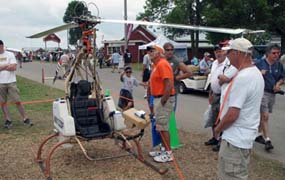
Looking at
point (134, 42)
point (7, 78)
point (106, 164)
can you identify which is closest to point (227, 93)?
point (106, 164)

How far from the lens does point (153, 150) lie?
6.41 m

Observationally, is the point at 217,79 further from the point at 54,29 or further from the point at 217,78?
the point at 54,29

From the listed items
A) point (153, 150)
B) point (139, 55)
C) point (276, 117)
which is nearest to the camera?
point (153, 150)

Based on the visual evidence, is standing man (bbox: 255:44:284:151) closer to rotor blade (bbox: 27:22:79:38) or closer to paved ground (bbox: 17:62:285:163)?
paved ground (bbox: 17:62:285:163)

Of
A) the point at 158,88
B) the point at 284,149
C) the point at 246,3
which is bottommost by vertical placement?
the point at 284,149

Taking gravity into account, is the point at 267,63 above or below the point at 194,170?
above

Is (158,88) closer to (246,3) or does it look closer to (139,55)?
(246,3)

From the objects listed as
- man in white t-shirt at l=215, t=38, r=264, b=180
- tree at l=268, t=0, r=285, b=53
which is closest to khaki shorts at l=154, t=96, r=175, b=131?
man in white t-shirt at l=215, t=38, r=264, b=180

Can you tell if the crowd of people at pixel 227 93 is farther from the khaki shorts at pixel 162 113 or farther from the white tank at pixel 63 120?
the white tank at pixel 63 120

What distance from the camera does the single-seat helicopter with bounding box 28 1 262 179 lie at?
17.7 feet

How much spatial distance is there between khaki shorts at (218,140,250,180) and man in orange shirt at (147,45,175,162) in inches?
76.6

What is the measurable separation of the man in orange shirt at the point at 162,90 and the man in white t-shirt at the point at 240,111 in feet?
6.13


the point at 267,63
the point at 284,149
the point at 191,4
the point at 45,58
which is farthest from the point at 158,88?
the point at 45,58

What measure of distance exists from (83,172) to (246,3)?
24.9m
